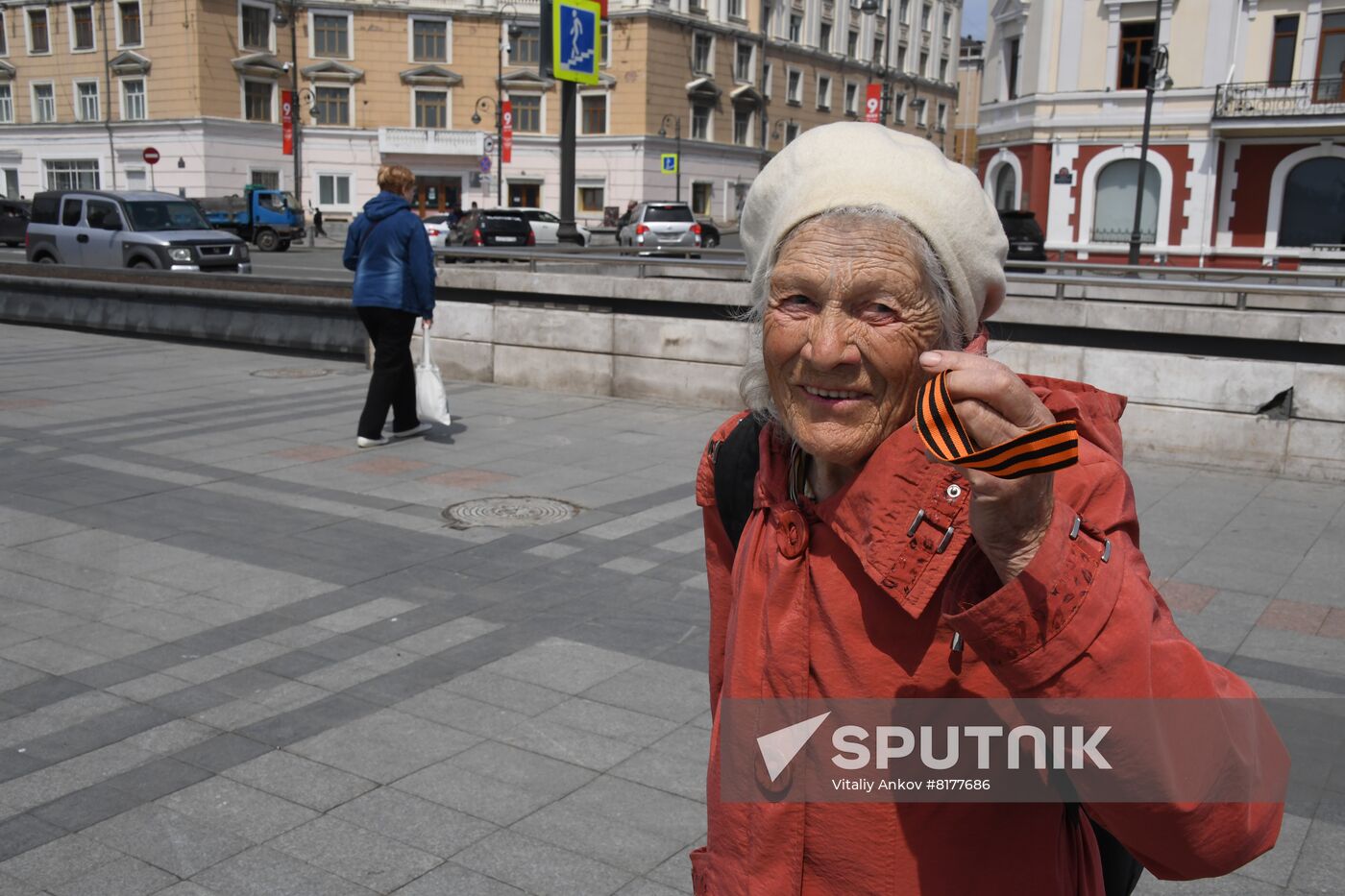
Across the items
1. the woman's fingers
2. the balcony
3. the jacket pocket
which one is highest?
the balcony

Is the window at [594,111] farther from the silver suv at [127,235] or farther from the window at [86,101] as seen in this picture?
the silver suv at [127,235]

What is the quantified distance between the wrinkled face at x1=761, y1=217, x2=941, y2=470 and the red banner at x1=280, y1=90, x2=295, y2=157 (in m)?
55.6

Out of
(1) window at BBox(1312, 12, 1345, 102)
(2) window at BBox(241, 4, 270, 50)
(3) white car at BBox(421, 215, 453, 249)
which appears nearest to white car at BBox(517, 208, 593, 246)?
(3) white car at BBox(421, 215, 453, 249)

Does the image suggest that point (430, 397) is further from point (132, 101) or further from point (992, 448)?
point (132, 101)

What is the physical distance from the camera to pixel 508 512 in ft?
24.9

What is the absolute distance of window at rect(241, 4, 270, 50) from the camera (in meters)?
56.3

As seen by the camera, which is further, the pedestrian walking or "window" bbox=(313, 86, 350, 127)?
"window" bbox=(313, 86, 350, 127)

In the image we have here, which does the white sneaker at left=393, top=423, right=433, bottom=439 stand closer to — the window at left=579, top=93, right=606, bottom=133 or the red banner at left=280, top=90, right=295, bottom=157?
the red banner at left=280, top=90, right=295, bottom=157

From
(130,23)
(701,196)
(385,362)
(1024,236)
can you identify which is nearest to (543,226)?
(701,196)

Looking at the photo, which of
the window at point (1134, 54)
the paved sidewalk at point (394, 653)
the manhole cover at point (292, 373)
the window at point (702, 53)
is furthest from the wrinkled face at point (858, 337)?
the window at point (702, 53)

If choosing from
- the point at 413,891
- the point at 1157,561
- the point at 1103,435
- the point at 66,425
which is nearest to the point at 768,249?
the point at 1103,435

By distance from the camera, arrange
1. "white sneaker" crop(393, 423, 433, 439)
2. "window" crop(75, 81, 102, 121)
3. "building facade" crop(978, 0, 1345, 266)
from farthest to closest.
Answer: "window" crop(75, 81, 102, 121) → "building facade" crop(978, 0, 1345, 266) → "white sneaker" crop(393, 423, 433, 439)

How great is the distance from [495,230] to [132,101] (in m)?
28.6

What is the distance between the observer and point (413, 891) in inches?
136
